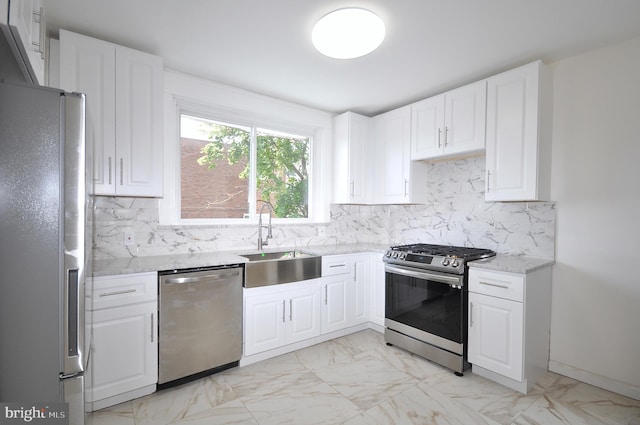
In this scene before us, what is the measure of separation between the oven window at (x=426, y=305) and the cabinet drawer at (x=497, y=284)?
14 centimetres

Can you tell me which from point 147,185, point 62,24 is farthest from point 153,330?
point 62,24

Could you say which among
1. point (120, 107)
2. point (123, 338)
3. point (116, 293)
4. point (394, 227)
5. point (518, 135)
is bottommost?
point (123, 338)

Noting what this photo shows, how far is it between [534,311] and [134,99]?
11.1ft

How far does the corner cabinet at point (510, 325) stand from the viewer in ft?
7.26

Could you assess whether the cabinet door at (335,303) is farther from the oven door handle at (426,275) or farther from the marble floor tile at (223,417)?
the marble floor tile at (223,417)

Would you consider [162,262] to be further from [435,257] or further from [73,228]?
[435,257]

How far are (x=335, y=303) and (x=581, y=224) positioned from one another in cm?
219

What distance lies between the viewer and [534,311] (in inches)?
91.7

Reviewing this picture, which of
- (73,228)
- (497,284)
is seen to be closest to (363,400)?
(497,284)

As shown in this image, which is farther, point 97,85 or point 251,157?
point 251,157

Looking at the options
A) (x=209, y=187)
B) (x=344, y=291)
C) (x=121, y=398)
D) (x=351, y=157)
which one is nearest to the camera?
(x=121, y=398)

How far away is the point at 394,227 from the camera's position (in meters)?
3.94

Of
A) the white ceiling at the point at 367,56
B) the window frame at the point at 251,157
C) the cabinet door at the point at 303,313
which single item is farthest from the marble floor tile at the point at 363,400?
the white ceiling at the point at 367,56

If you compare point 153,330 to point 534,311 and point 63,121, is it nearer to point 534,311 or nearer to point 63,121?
point 63,121
